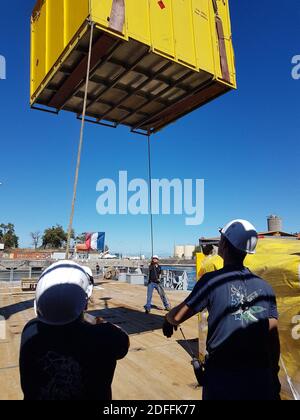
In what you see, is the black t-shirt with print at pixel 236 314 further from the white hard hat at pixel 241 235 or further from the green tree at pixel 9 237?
the green tree at pixel 9 237

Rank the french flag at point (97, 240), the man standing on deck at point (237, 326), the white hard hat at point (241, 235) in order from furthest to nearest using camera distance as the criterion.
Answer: the french flag at point (97, 240), the white hard hat at point (241, 235), the man standing on deck at point (237, 326)

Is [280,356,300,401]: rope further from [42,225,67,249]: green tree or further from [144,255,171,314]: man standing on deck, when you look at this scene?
[42,225,67,249]: green tree

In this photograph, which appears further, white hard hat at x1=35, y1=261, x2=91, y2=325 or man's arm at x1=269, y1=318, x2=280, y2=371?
man's arm at x1=269, y1=318, x2=280, y2=371

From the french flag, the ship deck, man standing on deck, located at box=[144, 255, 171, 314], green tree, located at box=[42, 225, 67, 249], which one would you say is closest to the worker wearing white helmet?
the ship deck

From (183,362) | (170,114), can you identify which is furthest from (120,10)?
(183,362)

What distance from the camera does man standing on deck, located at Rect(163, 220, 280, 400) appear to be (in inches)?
74.5

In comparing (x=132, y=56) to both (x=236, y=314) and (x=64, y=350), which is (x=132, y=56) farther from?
(x=64, y=350)

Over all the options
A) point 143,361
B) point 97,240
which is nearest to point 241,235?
point 143,361

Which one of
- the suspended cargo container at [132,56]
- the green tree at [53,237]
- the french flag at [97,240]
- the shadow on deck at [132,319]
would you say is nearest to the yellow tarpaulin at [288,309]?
the suspended cargo container at [132,56]

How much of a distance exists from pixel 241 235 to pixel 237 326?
588 mm

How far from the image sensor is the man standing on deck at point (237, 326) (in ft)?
6.21
